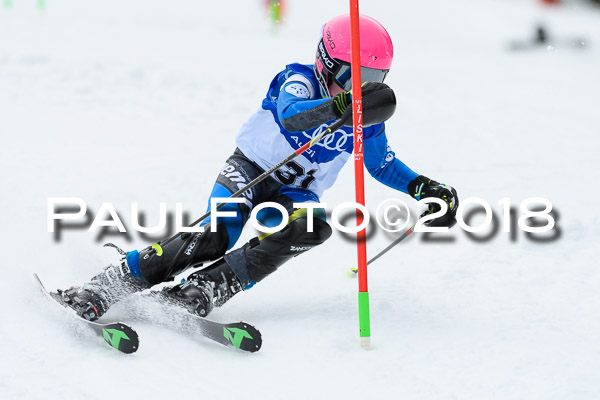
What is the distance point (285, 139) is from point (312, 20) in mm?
13927

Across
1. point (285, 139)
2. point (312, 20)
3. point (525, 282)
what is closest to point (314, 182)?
point (285, 139)

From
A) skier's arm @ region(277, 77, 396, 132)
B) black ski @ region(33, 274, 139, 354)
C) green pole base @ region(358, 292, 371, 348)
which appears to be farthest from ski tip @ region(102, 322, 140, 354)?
skier's arm @ region(277, 77, 396, 132)

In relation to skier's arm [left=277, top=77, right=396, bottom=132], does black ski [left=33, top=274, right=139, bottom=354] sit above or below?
below

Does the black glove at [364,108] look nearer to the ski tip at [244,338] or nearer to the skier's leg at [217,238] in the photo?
the skier's leg at [217,238]

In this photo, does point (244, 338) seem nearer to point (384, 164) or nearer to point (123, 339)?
point (123, 339)

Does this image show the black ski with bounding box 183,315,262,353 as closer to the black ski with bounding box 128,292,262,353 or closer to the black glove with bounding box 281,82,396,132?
the black ski with bounding box 128,292,262,353

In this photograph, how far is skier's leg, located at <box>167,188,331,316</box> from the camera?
3.30m

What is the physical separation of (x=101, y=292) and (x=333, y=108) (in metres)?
1.34

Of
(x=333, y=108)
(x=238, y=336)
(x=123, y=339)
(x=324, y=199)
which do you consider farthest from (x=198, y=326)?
(x=324, y=199)

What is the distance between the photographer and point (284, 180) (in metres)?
3.73

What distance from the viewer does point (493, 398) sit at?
8.54 feet

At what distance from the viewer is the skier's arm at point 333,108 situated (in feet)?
9.84

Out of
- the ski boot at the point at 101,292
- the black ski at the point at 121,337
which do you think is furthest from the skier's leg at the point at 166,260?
the black ski at the point at 121,337

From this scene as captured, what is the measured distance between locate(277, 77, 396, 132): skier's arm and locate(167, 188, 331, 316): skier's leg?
0.49m
